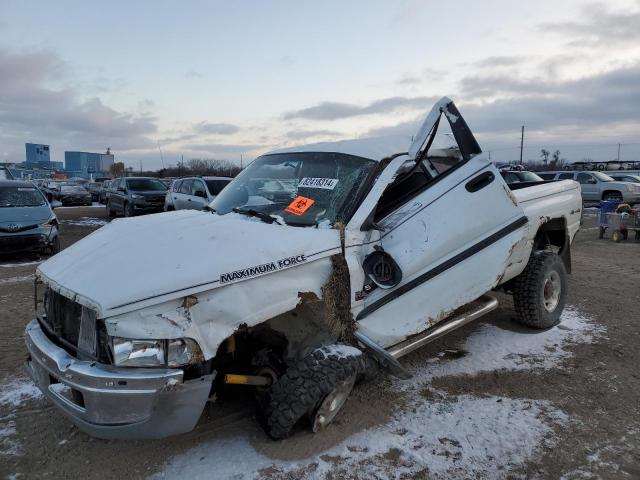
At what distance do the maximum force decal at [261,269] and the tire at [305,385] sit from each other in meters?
0.59

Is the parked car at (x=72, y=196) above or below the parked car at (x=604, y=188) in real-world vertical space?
below

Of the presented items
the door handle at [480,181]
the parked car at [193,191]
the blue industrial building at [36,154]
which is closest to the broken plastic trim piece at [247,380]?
the door handle at [480,181]

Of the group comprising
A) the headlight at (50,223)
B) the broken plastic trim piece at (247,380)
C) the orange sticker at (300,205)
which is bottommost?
the broken plastic trim piece at (247,380)

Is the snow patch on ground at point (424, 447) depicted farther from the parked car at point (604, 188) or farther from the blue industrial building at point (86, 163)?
the blue industrial building at point (86, 163)

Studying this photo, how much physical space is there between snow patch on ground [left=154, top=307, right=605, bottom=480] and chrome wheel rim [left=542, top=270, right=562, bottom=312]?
1745mm

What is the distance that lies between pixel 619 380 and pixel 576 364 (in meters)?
0.38

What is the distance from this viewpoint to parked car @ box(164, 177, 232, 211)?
536 inches

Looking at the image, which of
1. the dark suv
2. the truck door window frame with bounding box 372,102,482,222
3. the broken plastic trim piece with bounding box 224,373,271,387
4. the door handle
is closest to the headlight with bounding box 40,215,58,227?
the dark suv

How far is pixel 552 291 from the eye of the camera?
16.7 ft

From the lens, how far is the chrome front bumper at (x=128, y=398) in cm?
242

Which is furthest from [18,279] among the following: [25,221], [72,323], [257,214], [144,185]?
[144,185]

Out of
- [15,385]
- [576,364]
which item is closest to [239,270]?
[15,385]

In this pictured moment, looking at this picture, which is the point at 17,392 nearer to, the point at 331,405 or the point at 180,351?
the point at 180,351

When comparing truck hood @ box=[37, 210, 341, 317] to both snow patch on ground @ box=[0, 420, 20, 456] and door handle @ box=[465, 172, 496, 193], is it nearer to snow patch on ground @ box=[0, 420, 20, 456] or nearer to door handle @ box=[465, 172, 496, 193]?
snow patch on ground @ box=[0, 420, 20, 456]
